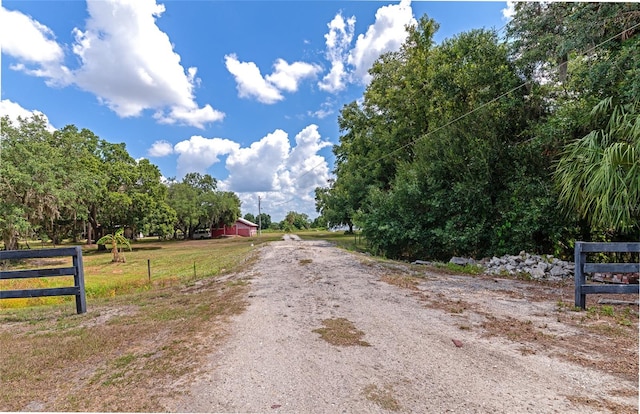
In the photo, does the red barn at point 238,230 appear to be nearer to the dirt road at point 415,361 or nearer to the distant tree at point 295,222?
the distant tree at point 295,222

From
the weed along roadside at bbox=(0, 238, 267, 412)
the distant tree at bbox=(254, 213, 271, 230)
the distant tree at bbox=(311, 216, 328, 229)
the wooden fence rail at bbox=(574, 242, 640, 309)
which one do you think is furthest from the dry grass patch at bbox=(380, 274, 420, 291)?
the distant tree at bbox=(254, 213, 271, 230)

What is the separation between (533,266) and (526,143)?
12.8 ft

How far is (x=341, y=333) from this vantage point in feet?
11.8

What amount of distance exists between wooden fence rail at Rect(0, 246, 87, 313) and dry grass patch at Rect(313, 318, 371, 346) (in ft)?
12.7

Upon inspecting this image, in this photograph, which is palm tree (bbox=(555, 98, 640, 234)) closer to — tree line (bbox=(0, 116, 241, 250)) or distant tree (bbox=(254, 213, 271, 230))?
tree line (bbox=(0, 116, 241, 250))

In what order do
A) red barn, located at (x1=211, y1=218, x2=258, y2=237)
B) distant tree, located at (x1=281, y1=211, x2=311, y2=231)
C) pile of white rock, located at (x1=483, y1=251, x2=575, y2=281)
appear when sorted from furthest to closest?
distant tree, located at (x1=281, y1=211, x2=311, y2=231), red barn, located at (x1=211, y1=218, x2=258, y2=237), pile of white rock, located at (x1=483, y1=251, x2=575, y2=281)

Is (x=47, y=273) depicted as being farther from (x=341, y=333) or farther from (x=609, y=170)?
(x=609, y=170)

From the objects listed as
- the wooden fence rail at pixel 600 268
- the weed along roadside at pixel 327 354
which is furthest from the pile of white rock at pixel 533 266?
the wooden fence rail at pixel 600 268

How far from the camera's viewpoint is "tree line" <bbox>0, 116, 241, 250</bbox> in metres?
16.6

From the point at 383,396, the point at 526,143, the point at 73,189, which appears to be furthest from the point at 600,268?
the point at 73,189

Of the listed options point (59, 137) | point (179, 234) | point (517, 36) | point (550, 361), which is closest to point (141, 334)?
point (550, 361)

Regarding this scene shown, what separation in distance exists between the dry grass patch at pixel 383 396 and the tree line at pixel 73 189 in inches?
794

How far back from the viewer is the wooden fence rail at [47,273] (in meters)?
4.64

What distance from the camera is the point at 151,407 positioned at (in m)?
→ 2.19
